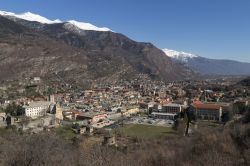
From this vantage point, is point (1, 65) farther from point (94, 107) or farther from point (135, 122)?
point (135, 122)

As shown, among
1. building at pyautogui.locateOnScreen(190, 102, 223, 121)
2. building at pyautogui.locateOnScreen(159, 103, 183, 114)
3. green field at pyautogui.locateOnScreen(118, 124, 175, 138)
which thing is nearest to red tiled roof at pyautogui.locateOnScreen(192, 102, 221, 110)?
building at pyautogui.locateOnScreen(190, 102, 223, 121)

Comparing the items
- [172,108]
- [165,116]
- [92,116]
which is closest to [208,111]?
[165,116]

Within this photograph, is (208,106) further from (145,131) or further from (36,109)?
(36,109)

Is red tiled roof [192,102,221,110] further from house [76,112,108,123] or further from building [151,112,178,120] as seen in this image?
house [76,112,108,123]

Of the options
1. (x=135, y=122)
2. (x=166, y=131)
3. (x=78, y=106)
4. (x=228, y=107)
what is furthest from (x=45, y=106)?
(x=228, y=107)

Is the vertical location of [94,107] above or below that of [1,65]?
below

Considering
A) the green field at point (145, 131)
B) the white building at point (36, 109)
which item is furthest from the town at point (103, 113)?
the green field at point (145, 131)
